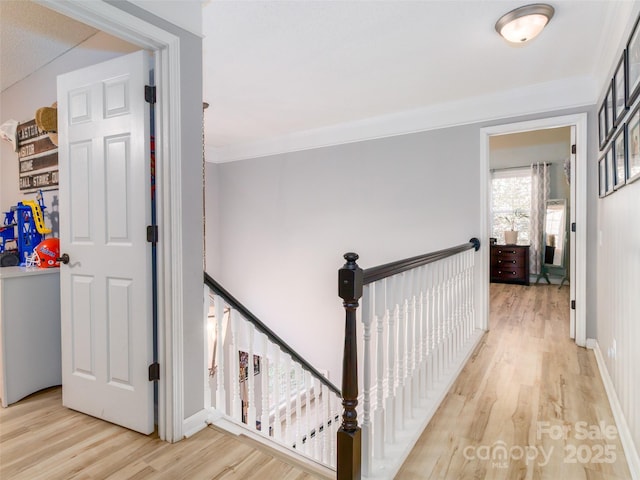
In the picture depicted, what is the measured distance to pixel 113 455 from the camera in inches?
64.1

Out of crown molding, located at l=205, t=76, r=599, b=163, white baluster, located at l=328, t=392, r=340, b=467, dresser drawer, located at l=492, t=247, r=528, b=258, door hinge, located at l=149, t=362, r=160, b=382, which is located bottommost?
white baluster, located at l=328, t=392, r=340, b=467

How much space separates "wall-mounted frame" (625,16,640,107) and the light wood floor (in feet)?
5.53

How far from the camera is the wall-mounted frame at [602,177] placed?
2412 millimetres

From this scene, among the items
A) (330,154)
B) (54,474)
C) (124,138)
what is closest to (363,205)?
(330,154)

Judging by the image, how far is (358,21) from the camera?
211 centimetres

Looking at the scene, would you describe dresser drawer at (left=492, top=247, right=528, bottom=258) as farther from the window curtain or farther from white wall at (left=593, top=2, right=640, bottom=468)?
white wall at (left=593, top=2, right=640, bottom=468)

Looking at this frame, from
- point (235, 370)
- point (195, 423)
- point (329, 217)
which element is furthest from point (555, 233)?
point (195, 423)

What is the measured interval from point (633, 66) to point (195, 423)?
2.82 meters

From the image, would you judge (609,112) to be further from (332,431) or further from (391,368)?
(332,431)

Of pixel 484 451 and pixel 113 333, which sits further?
A: pixel 113 333

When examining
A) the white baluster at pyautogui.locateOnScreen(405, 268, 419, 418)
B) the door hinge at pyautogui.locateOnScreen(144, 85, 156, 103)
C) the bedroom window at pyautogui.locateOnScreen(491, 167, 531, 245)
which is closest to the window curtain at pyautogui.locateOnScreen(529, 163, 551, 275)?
the bedroom window at pyautogui.locateOnScreen(491, 167, 531, 245)

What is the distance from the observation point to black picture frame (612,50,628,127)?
1794 millimetres

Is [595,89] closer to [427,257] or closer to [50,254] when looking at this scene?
[427,257]

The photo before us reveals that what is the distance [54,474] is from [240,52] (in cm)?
268
